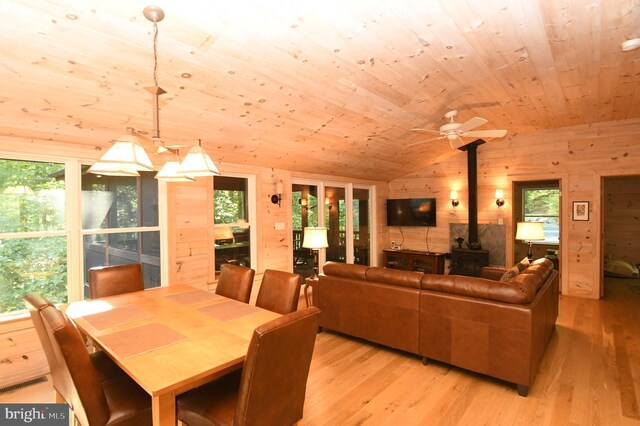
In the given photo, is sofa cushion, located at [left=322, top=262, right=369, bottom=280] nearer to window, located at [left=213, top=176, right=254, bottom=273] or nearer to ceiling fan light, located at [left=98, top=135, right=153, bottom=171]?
window, located at [left=213, top=176, right=254, bottom=273]

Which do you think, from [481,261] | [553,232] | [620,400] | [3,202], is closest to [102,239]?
[3,202]

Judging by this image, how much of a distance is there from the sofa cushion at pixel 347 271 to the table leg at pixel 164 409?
2.35 meters

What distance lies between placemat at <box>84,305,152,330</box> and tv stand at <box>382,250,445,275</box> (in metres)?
5.56

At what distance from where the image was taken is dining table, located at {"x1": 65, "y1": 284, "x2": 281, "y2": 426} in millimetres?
1490

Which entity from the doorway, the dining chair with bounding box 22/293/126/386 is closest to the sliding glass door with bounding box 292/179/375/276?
the dining chair with bounding box 22/293/126/386

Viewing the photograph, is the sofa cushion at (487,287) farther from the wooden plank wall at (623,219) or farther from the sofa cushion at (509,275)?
the wooden plank wall at (623,219)

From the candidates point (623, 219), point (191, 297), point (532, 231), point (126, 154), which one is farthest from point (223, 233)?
point (623, 219)

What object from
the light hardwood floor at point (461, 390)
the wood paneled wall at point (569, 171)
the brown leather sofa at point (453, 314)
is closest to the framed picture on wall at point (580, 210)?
the wood paneled wall at point (569, 171)

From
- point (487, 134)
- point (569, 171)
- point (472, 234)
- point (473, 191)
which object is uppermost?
point (487, 134)

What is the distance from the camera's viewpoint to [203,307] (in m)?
2.47

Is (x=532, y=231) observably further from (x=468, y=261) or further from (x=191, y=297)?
(x=191, y=297)

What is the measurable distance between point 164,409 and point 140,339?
0.54 m

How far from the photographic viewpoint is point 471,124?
11.3 ft

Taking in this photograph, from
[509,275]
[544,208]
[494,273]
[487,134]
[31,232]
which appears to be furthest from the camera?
[544,208]
